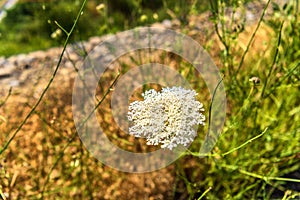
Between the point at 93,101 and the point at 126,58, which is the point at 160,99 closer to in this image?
the point at 93,101

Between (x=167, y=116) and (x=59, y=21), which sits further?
(x=59, y=21)

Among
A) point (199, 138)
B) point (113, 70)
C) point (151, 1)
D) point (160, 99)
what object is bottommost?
point (160, 99)

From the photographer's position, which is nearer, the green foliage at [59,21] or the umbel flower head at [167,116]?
the umbel flower head at [167,116]

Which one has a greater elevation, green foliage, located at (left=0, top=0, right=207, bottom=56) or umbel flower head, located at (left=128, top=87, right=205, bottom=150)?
green foliage, located at (left=0, top=0, right=207, bottom=56)

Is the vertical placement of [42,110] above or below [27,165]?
above

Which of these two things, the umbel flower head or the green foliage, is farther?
the green foliage

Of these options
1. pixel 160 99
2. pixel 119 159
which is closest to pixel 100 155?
pixel 119 159

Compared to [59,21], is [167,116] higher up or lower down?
lower down

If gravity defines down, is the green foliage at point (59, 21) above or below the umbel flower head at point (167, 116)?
above
